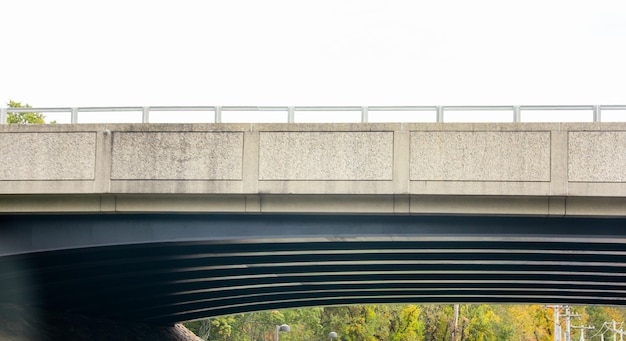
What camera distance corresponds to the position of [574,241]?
780 inches

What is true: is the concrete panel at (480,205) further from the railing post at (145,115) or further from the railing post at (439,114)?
the railing post at (145,115)

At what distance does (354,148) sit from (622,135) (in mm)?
4833

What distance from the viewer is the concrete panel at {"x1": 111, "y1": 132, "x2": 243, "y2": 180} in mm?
18219

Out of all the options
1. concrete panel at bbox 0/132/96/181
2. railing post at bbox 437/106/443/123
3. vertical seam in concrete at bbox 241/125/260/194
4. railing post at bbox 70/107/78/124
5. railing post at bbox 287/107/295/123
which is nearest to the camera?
vertical seam in concrete at bbox 241/125/260/194

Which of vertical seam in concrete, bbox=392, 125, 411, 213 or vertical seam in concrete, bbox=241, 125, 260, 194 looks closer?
vertical seam in concrete, bbox=392, 125, 411, 213

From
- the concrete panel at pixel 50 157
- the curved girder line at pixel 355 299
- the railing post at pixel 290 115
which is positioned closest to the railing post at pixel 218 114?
the railing post at pixel 290 115

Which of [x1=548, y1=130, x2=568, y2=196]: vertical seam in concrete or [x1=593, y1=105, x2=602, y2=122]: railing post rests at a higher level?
[x1=593, y1=105, x2=602, y2=122]: railing post

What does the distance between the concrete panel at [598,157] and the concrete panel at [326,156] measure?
10.9 ft

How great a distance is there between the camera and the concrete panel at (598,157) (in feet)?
56.5

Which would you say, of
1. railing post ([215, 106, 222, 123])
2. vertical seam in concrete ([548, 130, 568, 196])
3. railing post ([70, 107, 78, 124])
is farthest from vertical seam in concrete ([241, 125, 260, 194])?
vertical seam in concrete ([548, 130, 568, 196])

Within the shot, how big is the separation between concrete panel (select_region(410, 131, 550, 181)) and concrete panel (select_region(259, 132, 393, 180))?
2.02 feet

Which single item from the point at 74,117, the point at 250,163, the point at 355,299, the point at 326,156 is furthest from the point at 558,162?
the point at 355,299

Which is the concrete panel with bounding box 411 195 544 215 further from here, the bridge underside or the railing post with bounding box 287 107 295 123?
the railing post with bounding box 287 107 295 123

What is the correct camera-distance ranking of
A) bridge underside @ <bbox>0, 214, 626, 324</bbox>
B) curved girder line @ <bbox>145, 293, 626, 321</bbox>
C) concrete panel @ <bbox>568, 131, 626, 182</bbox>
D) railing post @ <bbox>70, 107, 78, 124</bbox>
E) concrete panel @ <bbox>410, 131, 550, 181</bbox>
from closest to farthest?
concrete panel @ <bbox>568, 131, 626, 182</bbox>, concrete panel @ <bbox>410, 131, 550, 181</bbox>, bridge underside @ <bbox>0, 214, 626, 324</bbox>, railing post @ <bbox>70, 107, 78, 124</bbox>, curved girder line @ <bbox>145, 293, 626, 321</bbox>
